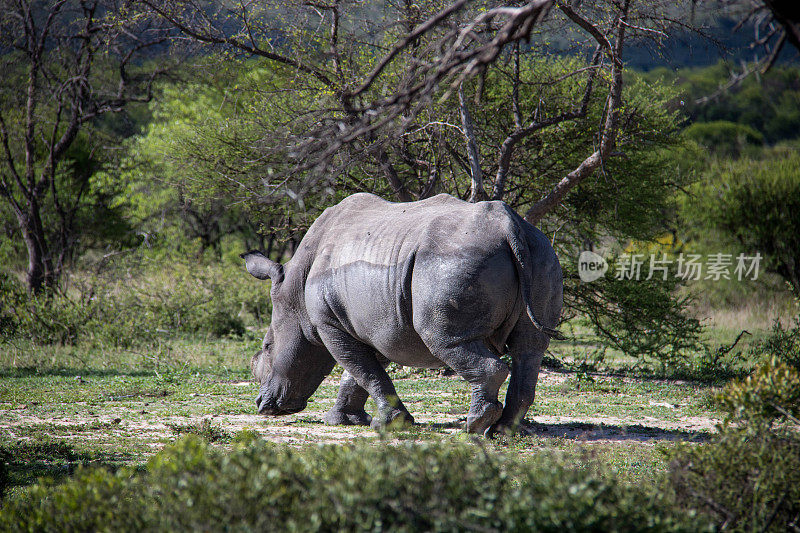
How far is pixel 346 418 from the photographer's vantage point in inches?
311

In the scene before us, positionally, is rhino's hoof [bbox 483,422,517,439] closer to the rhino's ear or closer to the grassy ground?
the grassy ground

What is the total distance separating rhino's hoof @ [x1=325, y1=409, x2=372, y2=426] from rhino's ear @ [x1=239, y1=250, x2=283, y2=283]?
1463 millimetres

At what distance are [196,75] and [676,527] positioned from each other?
18299 mm

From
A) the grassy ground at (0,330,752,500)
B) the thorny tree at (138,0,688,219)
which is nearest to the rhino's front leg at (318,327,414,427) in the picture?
the grassy ground at (0,330,752,500)

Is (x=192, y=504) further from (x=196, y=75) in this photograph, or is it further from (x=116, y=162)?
(x=116, y=162)

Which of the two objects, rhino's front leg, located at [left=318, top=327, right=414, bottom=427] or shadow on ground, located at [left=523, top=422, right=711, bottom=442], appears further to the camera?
rhino's front leg, located at [left=318, top=327, right=414, bottom=427]

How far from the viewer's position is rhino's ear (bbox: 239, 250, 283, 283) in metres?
8.08

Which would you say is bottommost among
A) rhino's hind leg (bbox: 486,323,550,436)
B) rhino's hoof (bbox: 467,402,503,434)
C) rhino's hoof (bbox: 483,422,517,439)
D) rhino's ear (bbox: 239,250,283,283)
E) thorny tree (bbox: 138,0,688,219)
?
rhino's hoof (bbox: 483,422,517,439)

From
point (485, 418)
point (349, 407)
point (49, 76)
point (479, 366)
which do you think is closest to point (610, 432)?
point (485, 418)

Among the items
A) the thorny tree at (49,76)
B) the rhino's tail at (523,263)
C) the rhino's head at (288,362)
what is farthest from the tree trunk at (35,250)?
the rhino's tail at (523,263)

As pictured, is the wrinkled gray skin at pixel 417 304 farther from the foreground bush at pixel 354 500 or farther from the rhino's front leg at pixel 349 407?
the foreground bush at pixel 354 500

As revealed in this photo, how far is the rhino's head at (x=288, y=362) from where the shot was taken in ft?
25.8

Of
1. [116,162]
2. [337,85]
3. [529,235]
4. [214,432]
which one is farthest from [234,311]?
[116,162]

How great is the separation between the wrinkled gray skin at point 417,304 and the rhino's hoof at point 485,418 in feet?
0.04
